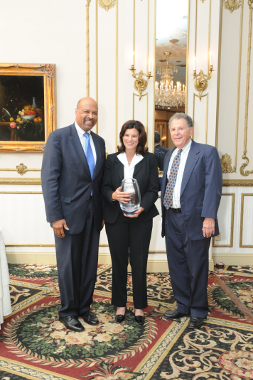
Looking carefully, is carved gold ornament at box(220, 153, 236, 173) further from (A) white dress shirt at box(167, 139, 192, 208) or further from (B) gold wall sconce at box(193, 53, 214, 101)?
(A) white dress shirt at box(167, 139, 192, 208)

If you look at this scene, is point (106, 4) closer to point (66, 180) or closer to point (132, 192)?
point (66, 180)

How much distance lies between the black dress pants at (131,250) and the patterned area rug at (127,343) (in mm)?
222

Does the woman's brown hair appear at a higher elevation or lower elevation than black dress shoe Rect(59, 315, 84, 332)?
higher

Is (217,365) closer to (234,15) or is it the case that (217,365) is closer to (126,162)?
(126,162)

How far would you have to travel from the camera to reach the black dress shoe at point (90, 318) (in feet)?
8.15

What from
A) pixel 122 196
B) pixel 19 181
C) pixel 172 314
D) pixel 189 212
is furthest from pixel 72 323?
A: pixel 19 181

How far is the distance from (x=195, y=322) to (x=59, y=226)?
1260mm

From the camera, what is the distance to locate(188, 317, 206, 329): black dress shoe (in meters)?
2.44

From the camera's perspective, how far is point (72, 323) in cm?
242

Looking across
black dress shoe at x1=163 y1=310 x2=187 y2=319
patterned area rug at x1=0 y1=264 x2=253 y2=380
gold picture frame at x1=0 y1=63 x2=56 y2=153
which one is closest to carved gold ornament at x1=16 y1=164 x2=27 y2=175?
gold picture frame at x1=0 y1=63 x2=56 y2=153

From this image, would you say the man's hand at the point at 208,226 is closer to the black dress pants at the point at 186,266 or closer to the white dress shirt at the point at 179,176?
the black dress pants at the point at 186,266

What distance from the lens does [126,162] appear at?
8.04ft

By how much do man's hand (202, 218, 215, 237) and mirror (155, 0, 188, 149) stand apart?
56.9 inches

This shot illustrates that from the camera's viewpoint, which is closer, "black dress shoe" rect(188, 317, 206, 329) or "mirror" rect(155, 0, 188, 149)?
"black dress shoe" rect(188, 317, 206, 329)
